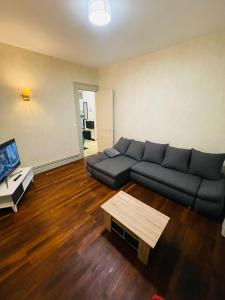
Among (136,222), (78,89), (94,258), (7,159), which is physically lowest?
(94,258)

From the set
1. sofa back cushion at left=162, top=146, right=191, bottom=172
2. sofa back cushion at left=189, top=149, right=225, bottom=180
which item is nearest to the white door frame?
sofa back cushion at left=162, top=146, right=191, bottom=172

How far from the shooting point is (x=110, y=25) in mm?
1896

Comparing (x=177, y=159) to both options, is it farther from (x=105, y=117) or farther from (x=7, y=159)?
(x=7, y=159)

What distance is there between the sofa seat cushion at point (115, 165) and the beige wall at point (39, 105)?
1.47 meters

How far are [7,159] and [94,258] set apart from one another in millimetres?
2103

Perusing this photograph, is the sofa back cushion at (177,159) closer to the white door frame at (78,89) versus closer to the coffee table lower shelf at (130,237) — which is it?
the coffee table lower shelf at (130,237)

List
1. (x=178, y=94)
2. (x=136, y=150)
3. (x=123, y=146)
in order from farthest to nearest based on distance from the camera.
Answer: (x=123, y=146), (x=136, y=150), (x=178, y=94)

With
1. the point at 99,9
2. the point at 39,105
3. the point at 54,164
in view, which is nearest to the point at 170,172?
the point at 99,9

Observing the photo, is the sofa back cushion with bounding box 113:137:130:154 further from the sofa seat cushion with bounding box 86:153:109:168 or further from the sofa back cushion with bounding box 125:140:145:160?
the sofa seat cushion with bounding box 86:153:109:168

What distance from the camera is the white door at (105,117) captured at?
12.9 ft

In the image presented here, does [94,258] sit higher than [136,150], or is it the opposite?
[136,150]

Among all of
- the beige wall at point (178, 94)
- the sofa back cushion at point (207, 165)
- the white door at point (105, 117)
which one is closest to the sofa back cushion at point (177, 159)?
the sofa back cushion at point (207, 165)

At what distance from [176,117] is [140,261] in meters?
2.60

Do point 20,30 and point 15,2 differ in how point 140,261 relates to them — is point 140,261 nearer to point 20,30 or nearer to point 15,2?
point 15,2
